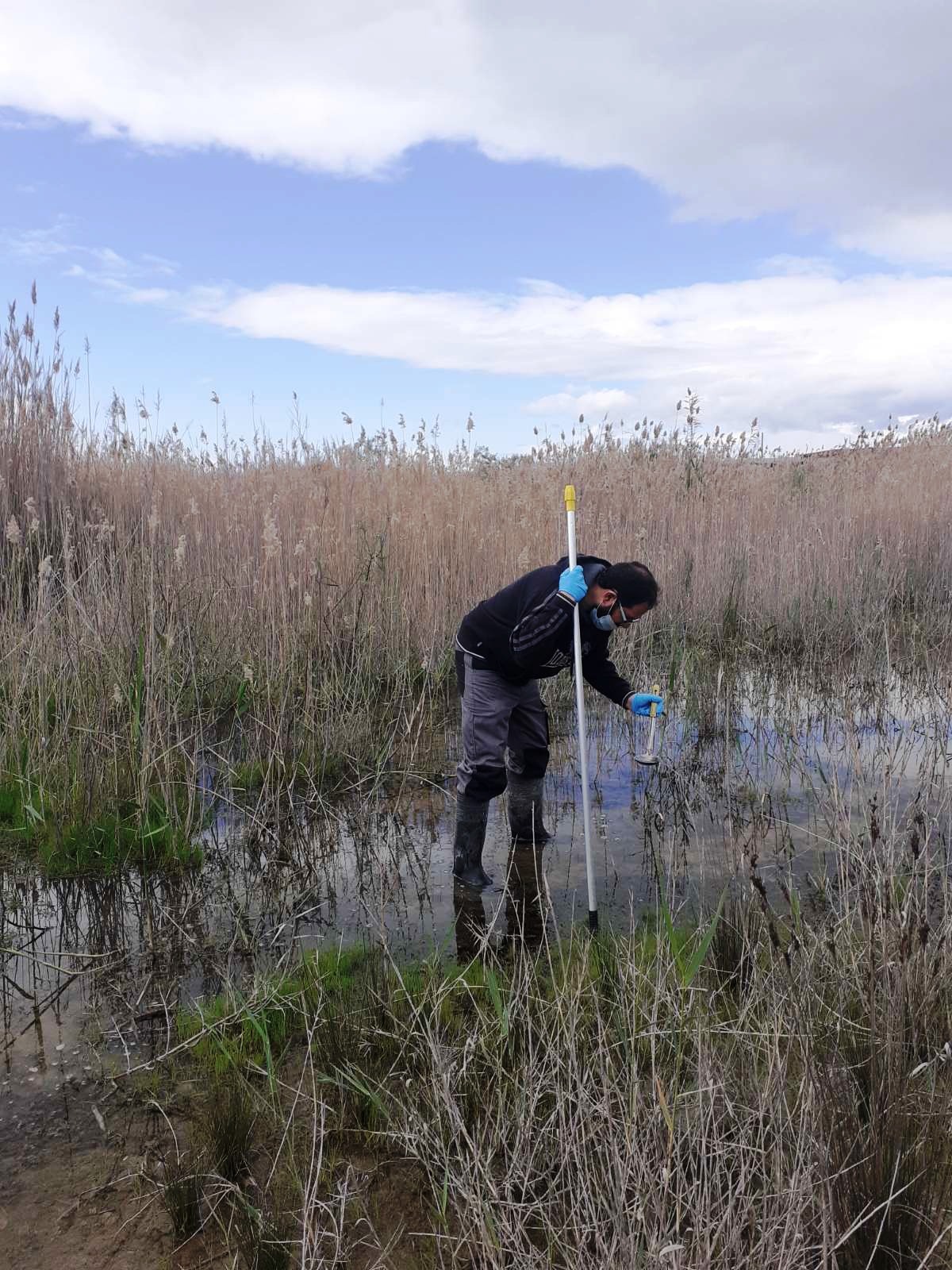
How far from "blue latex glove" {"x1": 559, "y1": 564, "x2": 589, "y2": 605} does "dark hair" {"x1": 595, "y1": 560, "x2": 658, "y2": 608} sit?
0.34 feet

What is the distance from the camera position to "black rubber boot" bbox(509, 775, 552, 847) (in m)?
3.68

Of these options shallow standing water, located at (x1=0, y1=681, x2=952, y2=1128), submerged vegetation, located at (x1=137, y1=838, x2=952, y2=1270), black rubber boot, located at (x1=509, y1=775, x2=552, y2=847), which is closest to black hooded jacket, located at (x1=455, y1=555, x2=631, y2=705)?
black rubber boot, located at (x1=509, y1=775, x2=552, y2=847)

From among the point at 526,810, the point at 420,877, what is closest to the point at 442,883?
the point at 420,877

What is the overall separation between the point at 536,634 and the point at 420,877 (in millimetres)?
1090

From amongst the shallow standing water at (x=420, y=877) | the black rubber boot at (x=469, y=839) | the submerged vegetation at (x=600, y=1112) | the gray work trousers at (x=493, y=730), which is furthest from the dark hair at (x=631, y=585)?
the submerged vegetation at (x=600, y=1112)

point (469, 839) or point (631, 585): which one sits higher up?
Answer: point (631, 585)

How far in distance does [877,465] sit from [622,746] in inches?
352

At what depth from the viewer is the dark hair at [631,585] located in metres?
2.99

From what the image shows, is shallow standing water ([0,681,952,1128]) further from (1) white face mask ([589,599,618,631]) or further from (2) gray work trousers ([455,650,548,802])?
(1) white face mask ([589,599,618,631])

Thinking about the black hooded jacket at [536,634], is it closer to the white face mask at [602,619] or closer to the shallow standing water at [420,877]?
the white face mask at [602,619]

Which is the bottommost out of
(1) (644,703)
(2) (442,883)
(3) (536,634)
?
(2) (442,883)

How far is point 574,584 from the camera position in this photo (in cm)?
298

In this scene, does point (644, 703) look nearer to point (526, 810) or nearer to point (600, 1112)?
point (526, 810)

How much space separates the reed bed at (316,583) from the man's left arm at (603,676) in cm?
108
